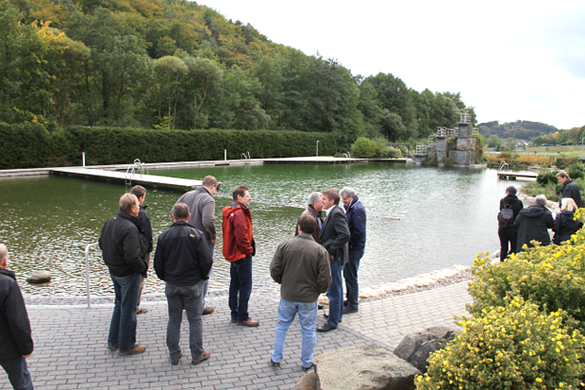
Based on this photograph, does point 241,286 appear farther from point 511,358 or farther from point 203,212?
point 511,358

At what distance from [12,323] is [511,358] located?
353 centimetres

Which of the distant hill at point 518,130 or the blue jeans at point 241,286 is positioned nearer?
the blue jeans at point 241,286

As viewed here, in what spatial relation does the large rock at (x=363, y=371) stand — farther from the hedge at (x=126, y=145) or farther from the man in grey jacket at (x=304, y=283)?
the hedge at (x=126, y=145)

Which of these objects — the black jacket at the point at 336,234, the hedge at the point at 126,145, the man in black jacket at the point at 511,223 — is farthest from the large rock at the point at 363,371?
the hedge at the point at 126,145

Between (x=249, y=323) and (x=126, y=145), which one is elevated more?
(x=126, y=145)

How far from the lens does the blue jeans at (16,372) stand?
3.24m

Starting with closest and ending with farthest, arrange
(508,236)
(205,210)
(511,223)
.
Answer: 1. (205,210)
2. (511,223)
3. (508,236)

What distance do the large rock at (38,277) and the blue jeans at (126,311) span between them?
11.2ft

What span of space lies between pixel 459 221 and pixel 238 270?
1047cm

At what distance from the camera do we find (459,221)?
44.5 feet

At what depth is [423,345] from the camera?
11.6 ft

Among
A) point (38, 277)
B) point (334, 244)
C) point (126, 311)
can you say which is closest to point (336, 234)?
point (334, 244)

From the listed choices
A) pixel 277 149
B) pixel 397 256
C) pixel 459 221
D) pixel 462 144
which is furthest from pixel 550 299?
pixel 462 144

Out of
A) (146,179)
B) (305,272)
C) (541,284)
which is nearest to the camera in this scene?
(541,284)
